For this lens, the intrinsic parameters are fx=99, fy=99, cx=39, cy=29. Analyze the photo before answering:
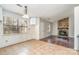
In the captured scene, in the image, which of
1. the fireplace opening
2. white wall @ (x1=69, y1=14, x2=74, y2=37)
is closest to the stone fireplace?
the fireplace opening

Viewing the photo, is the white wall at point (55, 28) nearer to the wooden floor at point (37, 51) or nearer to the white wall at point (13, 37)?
the white wall at point (13, 37)

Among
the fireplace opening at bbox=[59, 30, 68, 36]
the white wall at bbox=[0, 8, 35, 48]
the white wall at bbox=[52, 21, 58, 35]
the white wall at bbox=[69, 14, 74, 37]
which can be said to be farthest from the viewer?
the white wall at bbox=[52, 21, 58, 35]

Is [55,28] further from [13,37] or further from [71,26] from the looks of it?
[13,37]

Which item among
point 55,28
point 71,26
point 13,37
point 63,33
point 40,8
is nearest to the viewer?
point 40,8

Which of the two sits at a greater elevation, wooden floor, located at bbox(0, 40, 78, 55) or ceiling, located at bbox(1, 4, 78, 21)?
ceiling, located at bbox(1, 4, 78, 21)

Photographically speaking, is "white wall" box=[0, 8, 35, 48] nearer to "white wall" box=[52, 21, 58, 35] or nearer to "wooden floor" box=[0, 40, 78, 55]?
"wooden floor" box=[0, 40, 78, 55]

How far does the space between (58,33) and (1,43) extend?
31.2 feet

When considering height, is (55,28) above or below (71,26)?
below

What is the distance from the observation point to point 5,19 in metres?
5.77

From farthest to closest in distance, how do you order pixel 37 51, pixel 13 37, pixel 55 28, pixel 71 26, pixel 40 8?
pixel 55 28 < pixel 71 26 < pixel 13 37 < pixel 40 8 < pixel 37 51

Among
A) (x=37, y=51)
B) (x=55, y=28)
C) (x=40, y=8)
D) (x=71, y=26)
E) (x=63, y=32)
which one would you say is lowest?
(x=37, y=51)

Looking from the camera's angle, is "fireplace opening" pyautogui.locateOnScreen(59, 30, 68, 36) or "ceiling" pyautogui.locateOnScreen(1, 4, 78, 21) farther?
"fireplace opening" pyautogui.locateOnScreen(59, 30, 68, 36)

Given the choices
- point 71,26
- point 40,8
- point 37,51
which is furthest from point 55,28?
point 37,51
